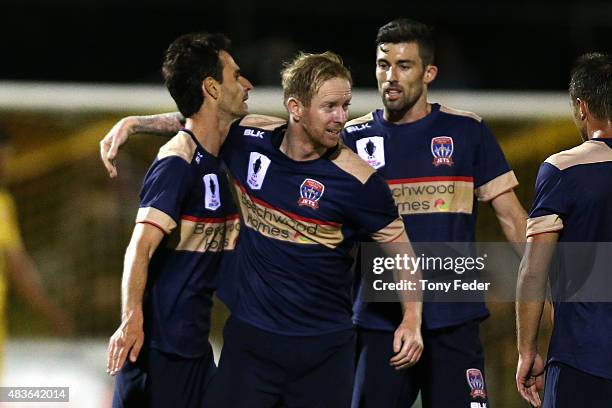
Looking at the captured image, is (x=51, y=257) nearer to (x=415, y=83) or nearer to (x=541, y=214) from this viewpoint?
(x=415, y=83)

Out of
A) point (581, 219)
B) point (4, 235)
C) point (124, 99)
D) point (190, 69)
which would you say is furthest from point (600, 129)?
point (124, 99)

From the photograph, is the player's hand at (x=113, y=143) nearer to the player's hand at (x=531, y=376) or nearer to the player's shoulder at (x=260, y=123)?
the player's shoulder at (x=260, y=123)

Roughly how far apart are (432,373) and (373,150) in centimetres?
107

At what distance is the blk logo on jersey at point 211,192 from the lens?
4418 millimetres

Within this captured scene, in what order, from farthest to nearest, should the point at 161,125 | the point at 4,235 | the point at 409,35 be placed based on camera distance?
the point at 4,235 < the point at 161,125 < the point at 409,35

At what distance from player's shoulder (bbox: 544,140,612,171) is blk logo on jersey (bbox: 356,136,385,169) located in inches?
36.6

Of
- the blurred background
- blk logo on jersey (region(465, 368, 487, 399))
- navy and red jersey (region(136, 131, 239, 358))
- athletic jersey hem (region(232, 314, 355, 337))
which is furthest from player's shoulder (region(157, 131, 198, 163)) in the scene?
the blurred background

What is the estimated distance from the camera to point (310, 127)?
4.34 meters

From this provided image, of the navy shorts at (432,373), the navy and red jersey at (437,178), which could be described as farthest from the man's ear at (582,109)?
the navy shorts at (432,373)

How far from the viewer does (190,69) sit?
4578mm

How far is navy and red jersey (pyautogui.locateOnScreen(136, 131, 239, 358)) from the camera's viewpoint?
171 inches

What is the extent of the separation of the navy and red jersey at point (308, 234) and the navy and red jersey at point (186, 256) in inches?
6.8

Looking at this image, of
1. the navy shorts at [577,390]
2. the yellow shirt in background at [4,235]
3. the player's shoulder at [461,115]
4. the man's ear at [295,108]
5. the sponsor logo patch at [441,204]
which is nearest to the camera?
the navy shorts at [577,390]

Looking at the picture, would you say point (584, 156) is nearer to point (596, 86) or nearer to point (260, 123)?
point (596, 86)
